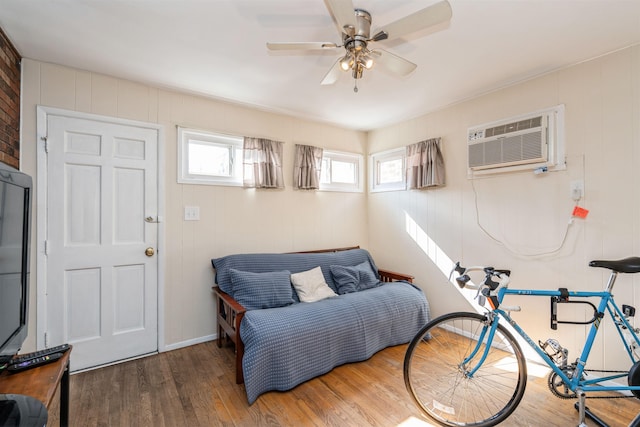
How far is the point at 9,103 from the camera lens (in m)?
1.99

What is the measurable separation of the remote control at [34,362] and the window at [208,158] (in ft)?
5.76

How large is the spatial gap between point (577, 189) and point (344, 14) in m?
2.21

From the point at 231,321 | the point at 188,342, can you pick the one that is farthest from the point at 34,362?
the point at 188,342

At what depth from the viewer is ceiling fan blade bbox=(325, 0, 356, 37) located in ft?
4.36

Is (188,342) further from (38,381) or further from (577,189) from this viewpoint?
(577,189)

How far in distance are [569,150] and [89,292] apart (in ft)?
13.3

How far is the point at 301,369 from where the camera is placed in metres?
2.13

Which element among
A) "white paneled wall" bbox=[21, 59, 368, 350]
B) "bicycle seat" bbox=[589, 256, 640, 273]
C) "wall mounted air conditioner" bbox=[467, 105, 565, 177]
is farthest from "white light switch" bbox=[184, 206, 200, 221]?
"bicycle seat" bbox=[589, 256, 640, 273]

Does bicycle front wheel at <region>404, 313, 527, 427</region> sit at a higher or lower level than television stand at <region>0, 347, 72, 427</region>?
lower

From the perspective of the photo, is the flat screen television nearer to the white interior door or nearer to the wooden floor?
the wooden floor

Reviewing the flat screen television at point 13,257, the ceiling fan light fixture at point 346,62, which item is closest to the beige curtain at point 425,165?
the ceiling fan light fixture at point 346,62

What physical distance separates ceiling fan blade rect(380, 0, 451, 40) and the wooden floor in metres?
2.25

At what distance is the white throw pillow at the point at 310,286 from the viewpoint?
2762 mm

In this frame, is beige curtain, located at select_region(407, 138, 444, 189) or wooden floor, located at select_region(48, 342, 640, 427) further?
beige curtain, located at select_region(407, 138, 444, 189)
